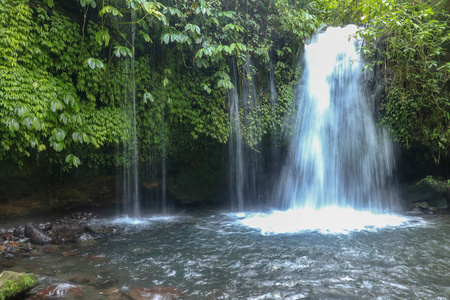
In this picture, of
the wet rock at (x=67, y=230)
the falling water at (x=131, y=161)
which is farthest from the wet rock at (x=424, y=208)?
the wet rock at (x=67, y=230)

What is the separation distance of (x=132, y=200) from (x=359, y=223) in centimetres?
526

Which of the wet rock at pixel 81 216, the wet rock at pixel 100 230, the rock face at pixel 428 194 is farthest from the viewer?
the rock face at pixel 428 194

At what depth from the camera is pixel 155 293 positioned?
3117mm

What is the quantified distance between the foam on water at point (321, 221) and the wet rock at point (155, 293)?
103 inches

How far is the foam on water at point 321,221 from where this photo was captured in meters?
5.61

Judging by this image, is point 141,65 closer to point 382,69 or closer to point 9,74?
point 9,74

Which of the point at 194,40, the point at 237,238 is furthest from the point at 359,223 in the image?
the point at 194,40

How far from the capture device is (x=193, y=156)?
7.48 meters

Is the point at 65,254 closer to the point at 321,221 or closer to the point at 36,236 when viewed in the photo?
the point at 36,236

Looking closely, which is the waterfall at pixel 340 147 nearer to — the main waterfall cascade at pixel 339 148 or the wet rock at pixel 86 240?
the main waterfall cascade at pixel 339 148

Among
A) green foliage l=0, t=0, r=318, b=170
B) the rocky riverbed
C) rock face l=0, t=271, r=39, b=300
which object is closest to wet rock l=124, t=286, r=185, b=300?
the rocky riverbed

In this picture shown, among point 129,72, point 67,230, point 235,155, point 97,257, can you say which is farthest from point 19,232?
point 235,155

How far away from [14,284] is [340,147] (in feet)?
23.6

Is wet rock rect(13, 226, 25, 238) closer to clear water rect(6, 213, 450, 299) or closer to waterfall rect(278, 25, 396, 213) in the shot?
clear water rect(6, 213, 450, 299)
